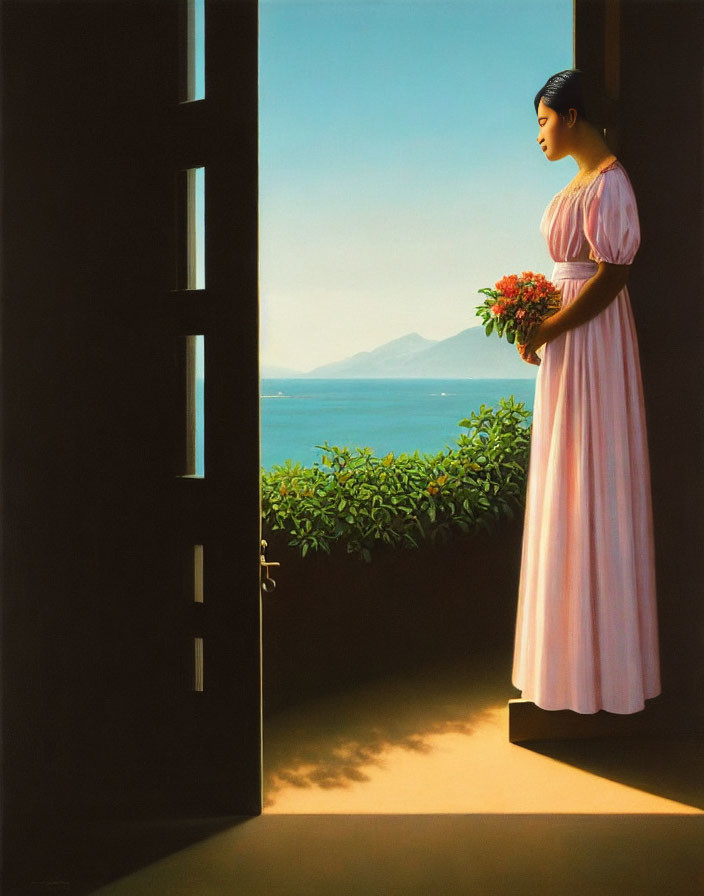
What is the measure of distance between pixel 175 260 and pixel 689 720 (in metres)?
2.59

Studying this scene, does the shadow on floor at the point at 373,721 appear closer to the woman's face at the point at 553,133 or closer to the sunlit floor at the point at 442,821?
the sunlit floor at the point at 442,821

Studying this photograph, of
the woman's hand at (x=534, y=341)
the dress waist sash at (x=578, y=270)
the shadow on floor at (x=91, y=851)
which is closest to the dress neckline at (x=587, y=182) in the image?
the dress waist sash at (x=578, y=270)

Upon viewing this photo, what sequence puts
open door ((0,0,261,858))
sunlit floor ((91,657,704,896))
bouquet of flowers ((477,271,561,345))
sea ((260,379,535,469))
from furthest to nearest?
sea ((260,379,535,469))
bouquet of flowers ((477,271,561,345))
open door ((0,0,261,858))
sunlit floor ((91,657,704,896))

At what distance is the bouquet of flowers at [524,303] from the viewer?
8.84 ft

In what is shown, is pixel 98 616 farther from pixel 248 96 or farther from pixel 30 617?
pixel 248 96

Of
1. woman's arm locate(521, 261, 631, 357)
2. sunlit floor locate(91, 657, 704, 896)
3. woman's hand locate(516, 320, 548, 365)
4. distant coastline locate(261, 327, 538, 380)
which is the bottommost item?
sunlit floor locate(91, 657, 704, 896)

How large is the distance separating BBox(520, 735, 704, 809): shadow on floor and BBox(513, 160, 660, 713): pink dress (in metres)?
0.17

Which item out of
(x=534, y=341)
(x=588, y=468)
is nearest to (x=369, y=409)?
(x=534, y=341)

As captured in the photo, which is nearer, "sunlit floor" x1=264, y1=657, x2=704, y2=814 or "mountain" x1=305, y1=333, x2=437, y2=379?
"sunlit floor" x1=264, y1=657, x2=704, y2=814

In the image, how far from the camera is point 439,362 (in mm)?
18250

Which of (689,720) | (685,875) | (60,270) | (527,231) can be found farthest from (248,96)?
(527,231)

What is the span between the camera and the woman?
2.62m

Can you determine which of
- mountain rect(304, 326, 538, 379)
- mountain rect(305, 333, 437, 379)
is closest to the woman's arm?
mountain rect(304, 326, 538, 379)

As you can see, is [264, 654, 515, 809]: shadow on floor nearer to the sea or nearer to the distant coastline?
the sea
